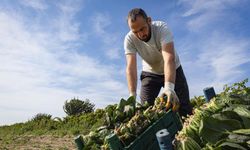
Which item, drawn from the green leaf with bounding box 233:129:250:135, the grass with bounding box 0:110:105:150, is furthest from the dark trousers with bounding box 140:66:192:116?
the grass with bounding box 0:110:105:150

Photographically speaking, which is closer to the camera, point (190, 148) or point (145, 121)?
point (190, 148)

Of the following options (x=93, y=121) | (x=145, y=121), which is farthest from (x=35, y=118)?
(x=145, y=121)

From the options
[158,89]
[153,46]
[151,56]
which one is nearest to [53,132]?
[158,89]

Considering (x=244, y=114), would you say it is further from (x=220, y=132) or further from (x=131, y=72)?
(x=131, y=72)

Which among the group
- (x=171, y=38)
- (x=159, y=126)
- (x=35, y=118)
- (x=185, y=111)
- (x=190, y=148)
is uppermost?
(x=35, y=118)

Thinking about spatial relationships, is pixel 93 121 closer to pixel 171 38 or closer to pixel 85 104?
pixel 85 104

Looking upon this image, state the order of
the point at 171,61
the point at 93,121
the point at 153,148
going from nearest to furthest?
the point at 153,148 < the point at 171,61 < the point at 93,121

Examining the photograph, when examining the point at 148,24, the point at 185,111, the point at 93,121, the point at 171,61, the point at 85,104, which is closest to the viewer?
the point at 171,61

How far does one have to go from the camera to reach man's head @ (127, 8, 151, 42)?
3678 mm

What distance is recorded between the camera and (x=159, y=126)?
2.29 m

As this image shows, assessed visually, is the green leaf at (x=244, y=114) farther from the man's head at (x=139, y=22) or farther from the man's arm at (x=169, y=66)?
the man's head at (x=139, y=22)

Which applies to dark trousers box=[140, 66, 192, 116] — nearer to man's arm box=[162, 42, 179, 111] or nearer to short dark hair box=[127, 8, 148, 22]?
man's arm box=[162, 42, 179, 111]

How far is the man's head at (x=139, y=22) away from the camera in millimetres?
3678

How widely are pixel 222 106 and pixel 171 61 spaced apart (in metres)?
1.68
